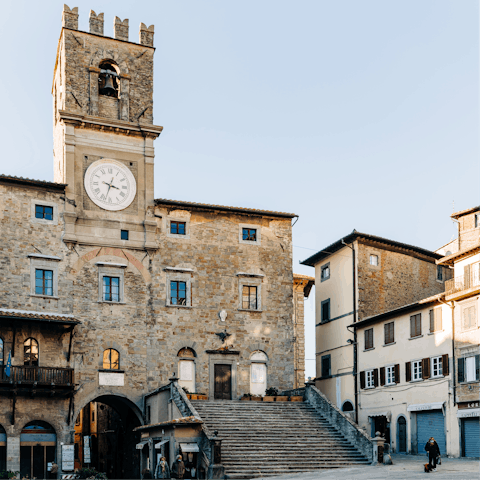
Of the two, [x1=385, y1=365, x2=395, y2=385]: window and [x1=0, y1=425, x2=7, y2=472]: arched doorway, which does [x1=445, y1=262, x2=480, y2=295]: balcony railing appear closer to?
[x1=385, y1=365, x2=395, y2=385]: window

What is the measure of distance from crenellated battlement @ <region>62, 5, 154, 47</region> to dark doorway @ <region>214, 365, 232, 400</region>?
762 inches

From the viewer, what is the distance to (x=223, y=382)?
3931 centimetres

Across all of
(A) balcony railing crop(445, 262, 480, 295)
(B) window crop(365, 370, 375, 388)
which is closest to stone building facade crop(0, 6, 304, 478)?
(B) window crop(365, 370, 375, 388)

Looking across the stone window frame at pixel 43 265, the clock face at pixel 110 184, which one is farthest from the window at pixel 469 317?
the stone window frame at pixel 43 265

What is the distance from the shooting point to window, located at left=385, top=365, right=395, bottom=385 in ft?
126

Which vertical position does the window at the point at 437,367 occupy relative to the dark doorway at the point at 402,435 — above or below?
above

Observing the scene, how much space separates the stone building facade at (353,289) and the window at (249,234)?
18.0ft

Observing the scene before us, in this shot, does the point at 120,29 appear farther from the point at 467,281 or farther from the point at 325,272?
the point at 467,281

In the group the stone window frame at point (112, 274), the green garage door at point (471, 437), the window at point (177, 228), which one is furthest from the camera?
the window at point (177, 228)

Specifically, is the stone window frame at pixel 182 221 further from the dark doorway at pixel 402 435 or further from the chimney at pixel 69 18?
the dark doorway at pixel 402 435

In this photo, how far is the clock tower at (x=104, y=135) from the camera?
126 ft

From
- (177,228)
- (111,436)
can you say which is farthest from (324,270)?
(111,436)

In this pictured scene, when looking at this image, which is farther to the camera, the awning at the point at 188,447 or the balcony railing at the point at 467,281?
the balcony railing at the point at 467,281

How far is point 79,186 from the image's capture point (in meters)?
38.3
